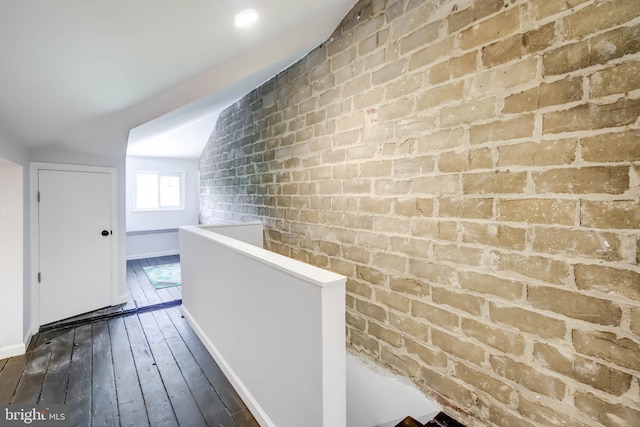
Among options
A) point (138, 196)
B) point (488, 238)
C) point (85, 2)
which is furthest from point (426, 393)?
point (138, 196)

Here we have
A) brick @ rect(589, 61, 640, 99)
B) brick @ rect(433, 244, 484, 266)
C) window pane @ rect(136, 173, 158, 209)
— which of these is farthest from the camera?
window pane @ rect(136, 173, 158, 209)

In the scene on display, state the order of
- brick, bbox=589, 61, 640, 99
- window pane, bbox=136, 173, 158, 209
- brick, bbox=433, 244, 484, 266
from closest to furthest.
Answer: brick, bbox=589, 61, 640, 99, brick, bbox=433, 244, 484, 266, window pane, bbox=136, 173, 158, 209

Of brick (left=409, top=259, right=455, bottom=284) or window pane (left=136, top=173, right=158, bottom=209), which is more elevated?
window pane (left=136, top=173, right=158, bottom=209)

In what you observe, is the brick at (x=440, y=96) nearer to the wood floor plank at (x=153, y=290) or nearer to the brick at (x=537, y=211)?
the brick at (x=537, y=211)

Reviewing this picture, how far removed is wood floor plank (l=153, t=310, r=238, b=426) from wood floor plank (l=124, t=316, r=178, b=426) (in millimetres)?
177

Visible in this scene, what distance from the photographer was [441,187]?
1669 millimetres

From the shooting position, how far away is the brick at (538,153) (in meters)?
1.20

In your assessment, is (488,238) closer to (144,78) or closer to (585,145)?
(585,145)

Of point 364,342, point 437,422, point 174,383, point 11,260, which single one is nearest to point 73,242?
point 11,260

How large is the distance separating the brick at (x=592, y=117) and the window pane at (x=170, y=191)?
6.81m

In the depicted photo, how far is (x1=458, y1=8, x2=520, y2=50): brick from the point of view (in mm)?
1359

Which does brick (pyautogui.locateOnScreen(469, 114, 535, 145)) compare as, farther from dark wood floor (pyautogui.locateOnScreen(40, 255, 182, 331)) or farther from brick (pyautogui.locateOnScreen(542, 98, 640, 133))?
dark wood floor (pyautogui.locateOnScreen(40, 255, 182, 331))

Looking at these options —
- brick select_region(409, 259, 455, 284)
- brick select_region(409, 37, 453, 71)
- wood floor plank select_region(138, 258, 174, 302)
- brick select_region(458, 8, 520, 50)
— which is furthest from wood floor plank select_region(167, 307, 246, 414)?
brick select_region(458, 8, 520, 50)

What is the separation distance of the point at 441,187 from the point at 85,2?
1817 millimetres
